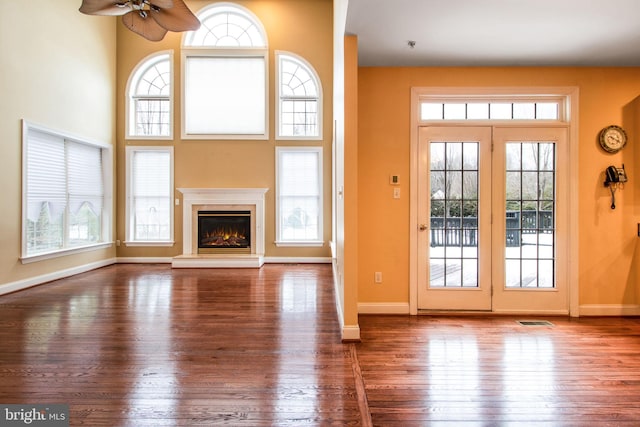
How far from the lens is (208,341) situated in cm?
294

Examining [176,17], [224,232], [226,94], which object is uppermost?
[226,94]

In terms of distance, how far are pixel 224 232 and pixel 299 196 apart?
5.62ft

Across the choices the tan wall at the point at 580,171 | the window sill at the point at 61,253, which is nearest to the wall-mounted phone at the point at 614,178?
the tan wall at the point at 580,171

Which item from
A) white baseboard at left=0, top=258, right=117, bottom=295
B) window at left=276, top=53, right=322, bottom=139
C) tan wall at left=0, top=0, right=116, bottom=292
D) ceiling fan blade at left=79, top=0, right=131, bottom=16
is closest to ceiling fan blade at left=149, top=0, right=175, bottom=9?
ceiling fan blade at left=79, top=0, right=131, bottom=16

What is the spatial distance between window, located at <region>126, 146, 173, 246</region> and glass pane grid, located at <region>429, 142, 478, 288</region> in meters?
5.42

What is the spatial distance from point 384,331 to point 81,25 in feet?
22.8

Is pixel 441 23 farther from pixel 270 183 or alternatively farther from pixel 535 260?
pixel 270 183

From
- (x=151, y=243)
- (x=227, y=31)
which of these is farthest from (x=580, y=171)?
(x=151, y=243)

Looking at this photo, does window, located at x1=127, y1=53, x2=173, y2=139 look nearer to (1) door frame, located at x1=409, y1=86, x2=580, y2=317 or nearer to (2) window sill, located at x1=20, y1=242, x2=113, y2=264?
(2) window sill, located at x1=20, y1=242, x2=113, y2=264

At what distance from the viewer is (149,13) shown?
3973 millimetres

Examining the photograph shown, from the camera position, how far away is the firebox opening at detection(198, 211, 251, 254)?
7016mm

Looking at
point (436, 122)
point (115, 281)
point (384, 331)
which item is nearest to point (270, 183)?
point (115, 281)

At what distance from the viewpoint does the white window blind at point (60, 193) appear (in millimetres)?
5045

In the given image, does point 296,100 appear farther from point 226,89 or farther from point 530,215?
point 530,215
